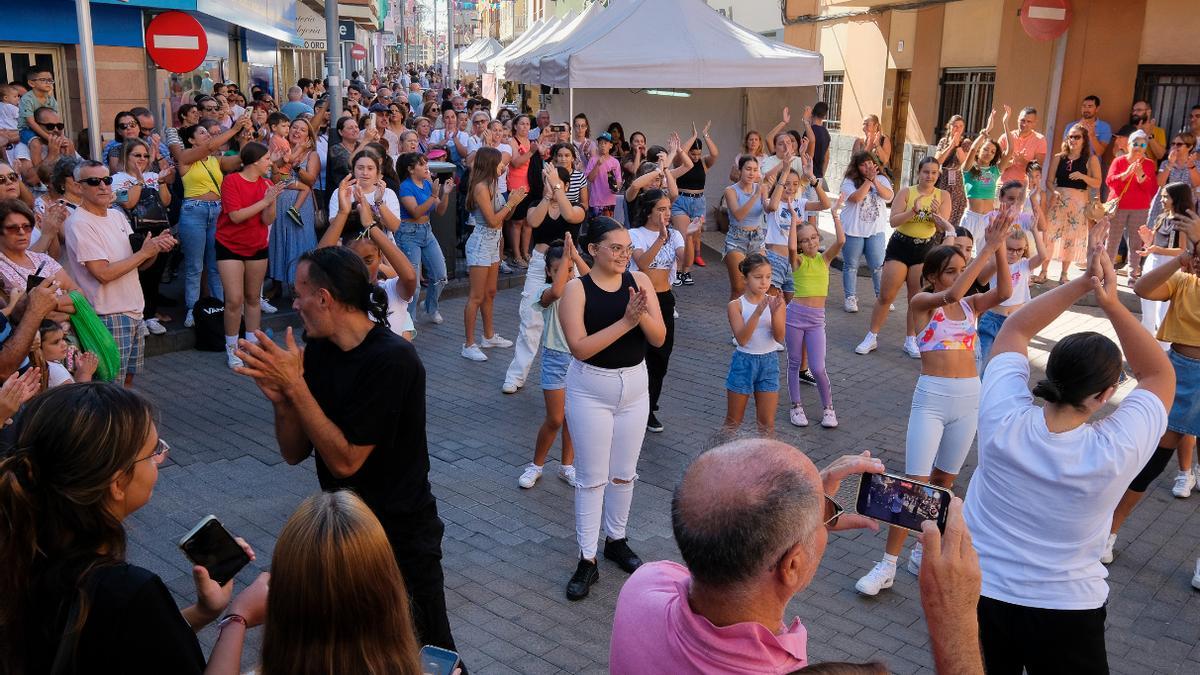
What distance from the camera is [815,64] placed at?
13.6 metres

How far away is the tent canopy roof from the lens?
12.6 metres

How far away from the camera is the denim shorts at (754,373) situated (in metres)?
6.47

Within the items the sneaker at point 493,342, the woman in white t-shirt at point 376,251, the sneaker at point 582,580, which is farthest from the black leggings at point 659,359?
the sneaker at point 493,342

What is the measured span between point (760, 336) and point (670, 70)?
7249 mm

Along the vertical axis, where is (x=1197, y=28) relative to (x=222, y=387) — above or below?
above

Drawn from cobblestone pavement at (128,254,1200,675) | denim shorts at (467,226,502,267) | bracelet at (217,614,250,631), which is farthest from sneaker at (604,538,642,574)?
denim shorts at (467,226,502,267)

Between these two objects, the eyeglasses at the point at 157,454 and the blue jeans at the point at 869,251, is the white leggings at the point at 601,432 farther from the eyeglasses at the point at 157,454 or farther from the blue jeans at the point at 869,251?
the blue jeans at the point at 869,251

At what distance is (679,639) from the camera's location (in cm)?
201

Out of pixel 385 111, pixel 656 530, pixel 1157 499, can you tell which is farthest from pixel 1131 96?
pixel 656 530

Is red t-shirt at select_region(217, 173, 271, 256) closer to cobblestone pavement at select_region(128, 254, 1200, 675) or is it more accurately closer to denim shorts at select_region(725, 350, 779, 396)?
cobblestone pavement at select_region(128, 254, 1200, 675)

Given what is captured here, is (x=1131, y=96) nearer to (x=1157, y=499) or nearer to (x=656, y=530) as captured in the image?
(x=1157, y=499)

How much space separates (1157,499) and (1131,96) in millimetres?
8930

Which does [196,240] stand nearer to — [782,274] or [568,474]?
[568,474]

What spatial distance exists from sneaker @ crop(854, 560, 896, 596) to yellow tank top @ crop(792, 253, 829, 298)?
2812 mm
